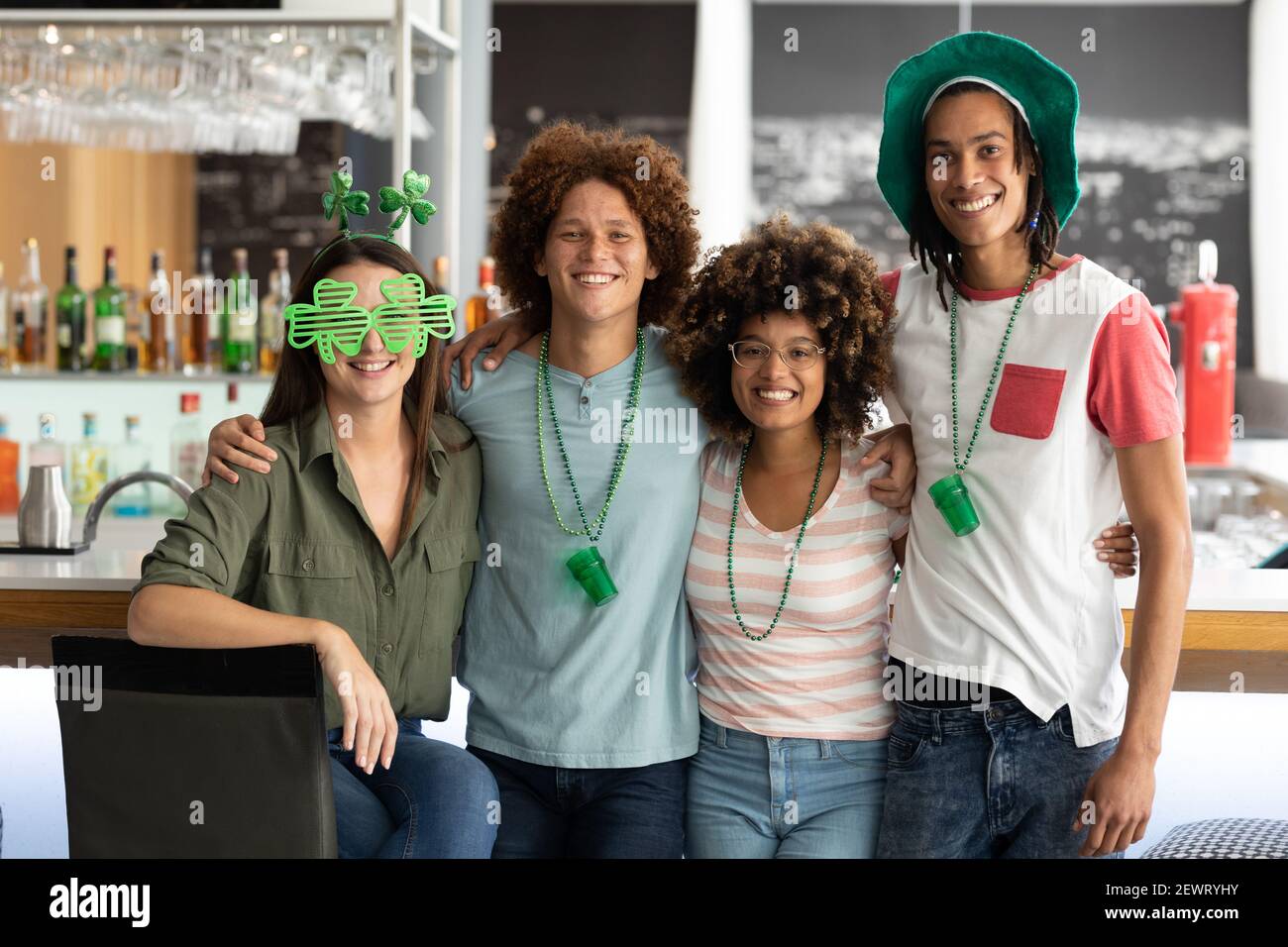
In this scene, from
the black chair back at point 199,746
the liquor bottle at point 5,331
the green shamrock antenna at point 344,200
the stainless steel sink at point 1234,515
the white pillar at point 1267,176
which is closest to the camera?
the black chair back at point 199,746

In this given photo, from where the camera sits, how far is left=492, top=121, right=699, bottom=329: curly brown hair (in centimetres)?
197

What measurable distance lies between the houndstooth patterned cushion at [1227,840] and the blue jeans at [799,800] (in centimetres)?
46

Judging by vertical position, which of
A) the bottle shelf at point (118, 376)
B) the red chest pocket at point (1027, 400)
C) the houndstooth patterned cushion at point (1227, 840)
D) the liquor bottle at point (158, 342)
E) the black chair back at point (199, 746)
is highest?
the liquor bottle at point (158, 342)

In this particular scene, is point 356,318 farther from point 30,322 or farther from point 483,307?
point 30,322

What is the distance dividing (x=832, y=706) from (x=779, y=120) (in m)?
5.33

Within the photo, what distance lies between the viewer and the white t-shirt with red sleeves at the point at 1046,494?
5.48ft

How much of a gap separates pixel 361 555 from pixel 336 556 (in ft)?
0.12

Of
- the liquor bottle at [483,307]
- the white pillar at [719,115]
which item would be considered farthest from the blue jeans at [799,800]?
the white pillar at [719,115]

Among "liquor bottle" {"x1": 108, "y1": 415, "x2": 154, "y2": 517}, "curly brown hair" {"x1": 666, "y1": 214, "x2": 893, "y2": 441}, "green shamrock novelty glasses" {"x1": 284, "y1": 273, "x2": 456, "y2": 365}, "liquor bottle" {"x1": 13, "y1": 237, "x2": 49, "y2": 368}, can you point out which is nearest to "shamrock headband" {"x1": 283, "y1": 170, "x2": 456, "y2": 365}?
"green shamrock novelty glasses" {"x1": 284, "y1": 273, "x2": 456, "y2": 365}

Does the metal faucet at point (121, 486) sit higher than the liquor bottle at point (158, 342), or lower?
lower

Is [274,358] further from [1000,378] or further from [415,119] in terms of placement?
[1000,378]

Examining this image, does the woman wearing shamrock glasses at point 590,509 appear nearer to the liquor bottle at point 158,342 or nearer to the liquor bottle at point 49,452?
the liquor bottle at point 49,452

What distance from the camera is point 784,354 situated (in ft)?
6.08
